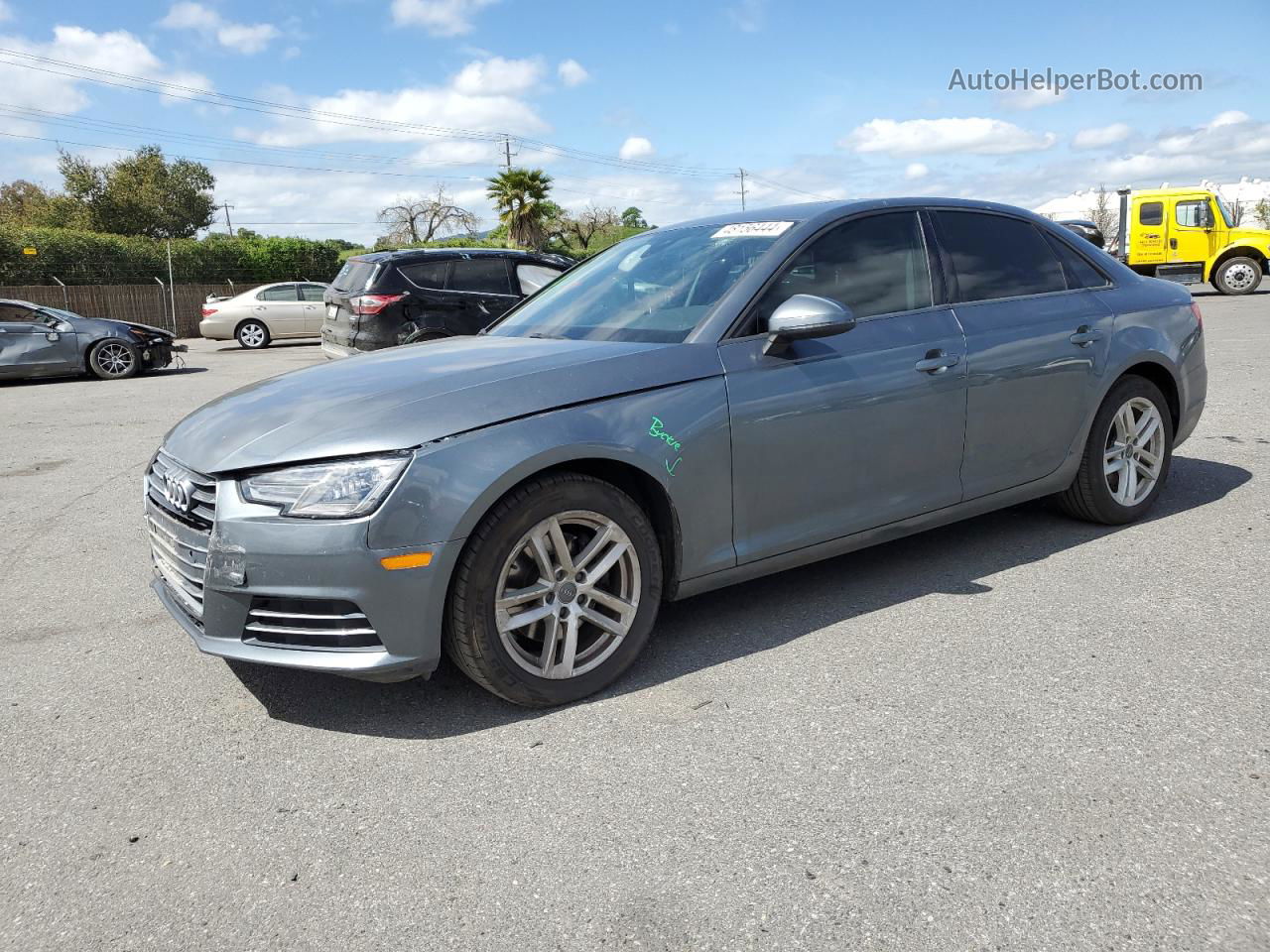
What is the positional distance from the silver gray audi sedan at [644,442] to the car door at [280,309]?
19.7 metres

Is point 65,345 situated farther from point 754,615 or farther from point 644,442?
point 644,442

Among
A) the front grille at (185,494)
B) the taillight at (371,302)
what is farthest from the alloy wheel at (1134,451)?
the taillight at (371,302)

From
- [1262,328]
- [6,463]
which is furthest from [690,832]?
[1262,328]

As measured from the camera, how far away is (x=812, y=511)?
3.73 m

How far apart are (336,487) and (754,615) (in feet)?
5.91

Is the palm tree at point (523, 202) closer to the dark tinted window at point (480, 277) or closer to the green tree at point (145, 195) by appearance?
the green tree at point (145, 195)

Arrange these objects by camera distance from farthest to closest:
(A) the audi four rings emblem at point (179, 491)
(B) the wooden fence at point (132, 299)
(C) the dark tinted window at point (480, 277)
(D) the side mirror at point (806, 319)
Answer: (B) the wooden fence at point (132, 299) → (C) the dark tinted window at point (480, 277) → (D) the side mirror at point (806, 319) → (A) the audi four rings emblem at point (179, 491)

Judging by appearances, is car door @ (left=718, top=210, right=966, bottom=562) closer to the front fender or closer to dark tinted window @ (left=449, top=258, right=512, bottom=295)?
the front fender

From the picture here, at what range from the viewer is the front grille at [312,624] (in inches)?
114

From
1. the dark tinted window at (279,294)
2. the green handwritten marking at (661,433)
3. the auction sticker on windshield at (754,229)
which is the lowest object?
the green handwritten marking at (661,433)

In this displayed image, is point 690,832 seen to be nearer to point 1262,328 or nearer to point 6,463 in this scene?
point 6,463

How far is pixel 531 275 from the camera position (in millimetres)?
12297

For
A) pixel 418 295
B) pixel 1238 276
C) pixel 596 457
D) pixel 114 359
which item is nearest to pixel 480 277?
pixel 418 295

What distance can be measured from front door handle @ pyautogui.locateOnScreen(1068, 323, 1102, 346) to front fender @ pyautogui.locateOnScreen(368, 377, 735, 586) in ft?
6.77
